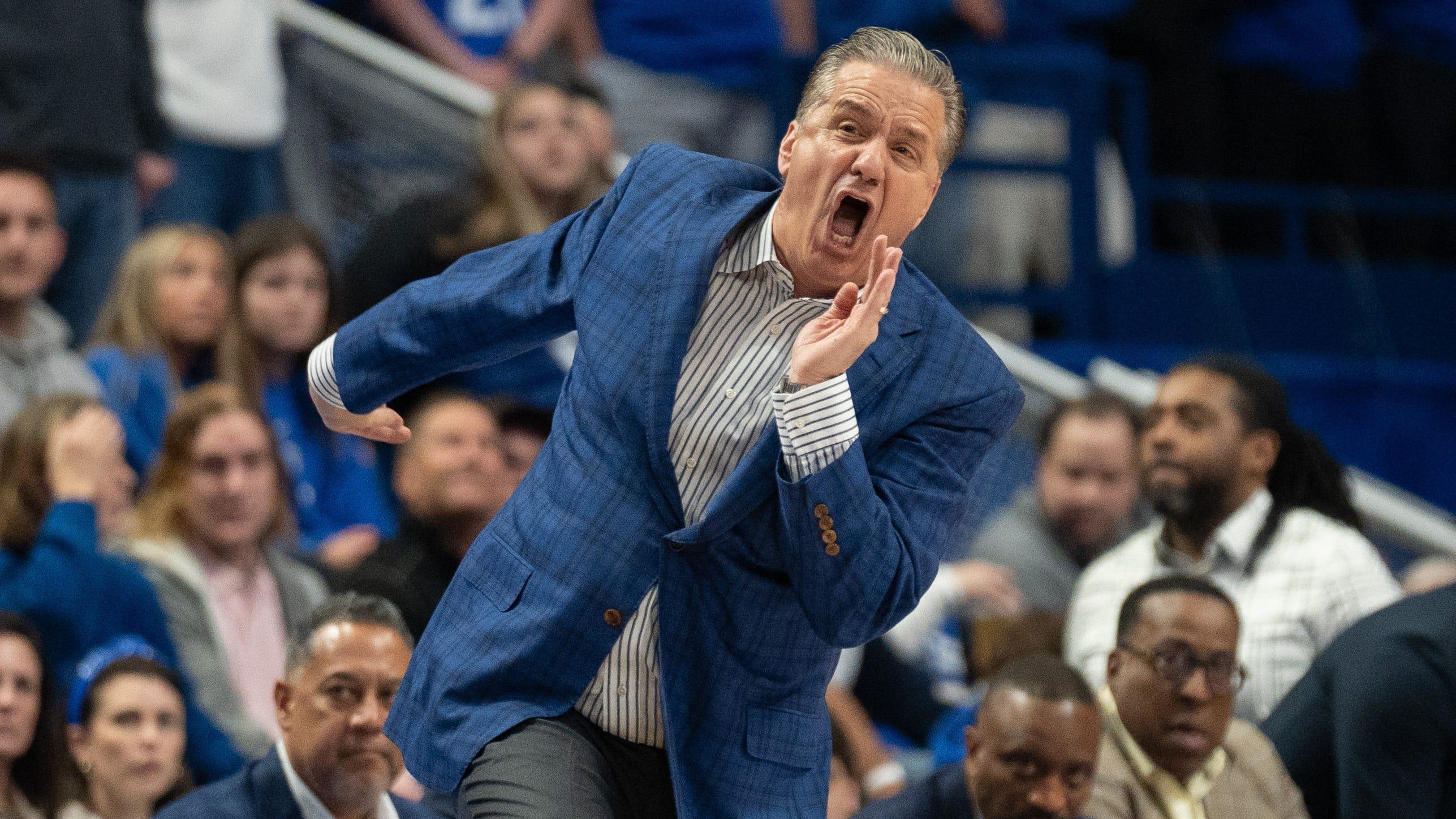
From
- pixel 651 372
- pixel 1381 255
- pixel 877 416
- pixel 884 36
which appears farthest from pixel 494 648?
pixel 1381 255

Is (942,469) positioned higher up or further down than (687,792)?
higher up

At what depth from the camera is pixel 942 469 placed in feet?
8.05

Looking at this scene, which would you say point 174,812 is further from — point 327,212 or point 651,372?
point 327,212

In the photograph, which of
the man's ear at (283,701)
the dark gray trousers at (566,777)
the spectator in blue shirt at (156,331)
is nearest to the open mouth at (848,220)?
the dark gray trousers at (566,777)

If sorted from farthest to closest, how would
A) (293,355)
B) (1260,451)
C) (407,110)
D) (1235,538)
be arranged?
(407,110) → (293,355) → (1260,451) → (1235,538)

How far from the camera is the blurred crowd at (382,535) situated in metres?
3.74

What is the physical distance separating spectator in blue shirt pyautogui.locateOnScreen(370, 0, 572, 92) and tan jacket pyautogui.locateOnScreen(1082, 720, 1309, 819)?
3.25 meters

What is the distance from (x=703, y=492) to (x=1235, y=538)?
245 cm

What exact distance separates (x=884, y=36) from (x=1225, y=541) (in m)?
2.40

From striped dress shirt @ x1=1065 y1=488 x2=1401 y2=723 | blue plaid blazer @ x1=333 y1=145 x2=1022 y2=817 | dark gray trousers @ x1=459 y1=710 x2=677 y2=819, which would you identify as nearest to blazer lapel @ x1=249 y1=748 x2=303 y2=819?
blue plaid blazer @ x1=333 y1=145 x2=1022 y2=817

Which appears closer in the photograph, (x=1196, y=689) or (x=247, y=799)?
(x=247, y=799)

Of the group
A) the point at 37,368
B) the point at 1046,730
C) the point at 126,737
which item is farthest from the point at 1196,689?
the point at 37,368

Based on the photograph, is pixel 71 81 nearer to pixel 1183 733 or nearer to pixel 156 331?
pixel 156 331

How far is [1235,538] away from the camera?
459 centimetres
